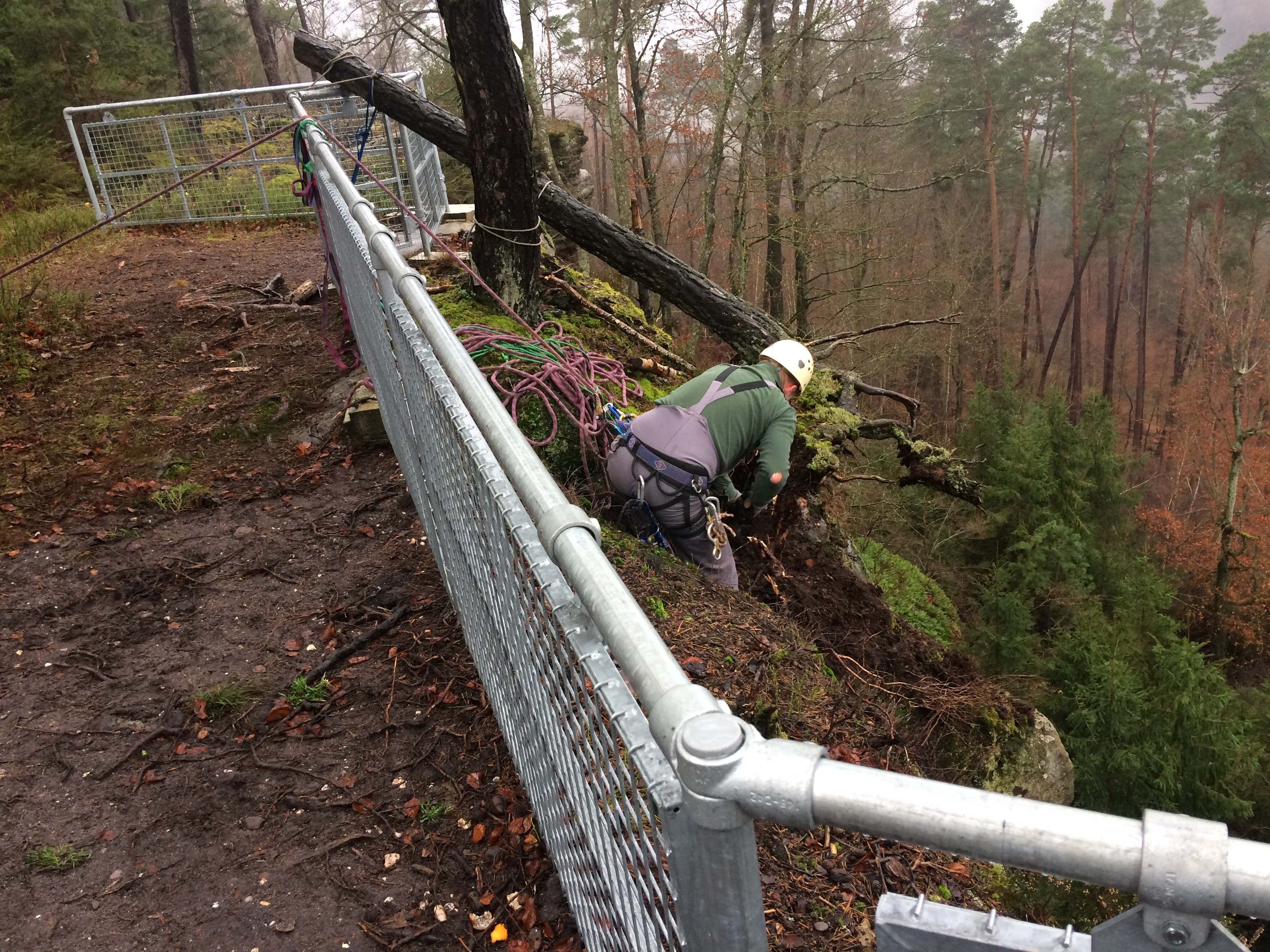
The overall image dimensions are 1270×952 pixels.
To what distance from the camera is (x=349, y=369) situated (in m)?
6.60

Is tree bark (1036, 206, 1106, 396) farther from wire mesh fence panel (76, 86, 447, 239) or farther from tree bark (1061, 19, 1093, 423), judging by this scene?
wire mesh fence panel (76, 86, 447, 239)

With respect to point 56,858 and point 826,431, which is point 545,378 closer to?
point 826,431

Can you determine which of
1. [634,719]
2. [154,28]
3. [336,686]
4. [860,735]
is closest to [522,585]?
[634,719]

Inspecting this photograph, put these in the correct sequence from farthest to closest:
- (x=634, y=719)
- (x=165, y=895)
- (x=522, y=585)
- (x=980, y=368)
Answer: (x=980, y=368), (x=165, y=895), (x=522, y=585), (x=634, y=719)

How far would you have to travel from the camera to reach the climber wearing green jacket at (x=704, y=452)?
4.74 m

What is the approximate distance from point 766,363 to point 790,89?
53.1 feet

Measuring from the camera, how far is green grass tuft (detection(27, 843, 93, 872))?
2.67 meters

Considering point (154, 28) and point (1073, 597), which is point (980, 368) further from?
point (154, 28)

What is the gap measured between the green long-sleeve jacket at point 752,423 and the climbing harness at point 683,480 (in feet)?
0.12

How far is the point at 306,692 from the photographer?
3.43 metres

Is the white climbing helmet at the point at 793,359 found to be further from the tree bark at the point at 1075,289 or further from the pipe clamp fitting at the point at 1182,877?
the tree bark at the point at 1075,289

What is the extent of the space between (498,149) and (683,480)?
2571mm

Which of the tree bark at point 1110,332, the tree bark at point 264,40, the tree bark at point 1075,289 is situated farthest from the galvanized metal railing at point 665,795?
the tree bark at point 1110,332

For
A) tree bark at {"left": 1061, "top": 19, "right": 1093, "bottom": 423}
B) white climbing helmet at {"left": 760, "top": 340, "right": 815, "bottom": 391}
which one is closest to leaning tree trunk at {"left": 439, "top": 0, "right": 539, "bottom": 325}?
white climbing helmet at {"left": 760, "top": 340, "right": 815, "bottom": 391}
